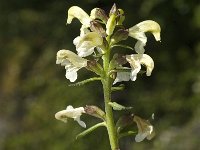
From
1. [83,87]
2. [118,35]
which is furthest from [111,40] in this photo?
[83,87]

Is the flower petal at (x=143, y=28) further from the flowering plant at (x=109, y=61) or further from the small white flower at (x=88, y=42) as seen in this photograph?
the small white flower at (x=88, y=42)

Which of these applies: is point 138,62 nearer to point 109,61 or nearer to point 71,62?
point 109,61

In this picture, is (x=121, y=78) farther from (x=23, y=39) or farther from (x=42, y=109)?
(x=23, y=39)

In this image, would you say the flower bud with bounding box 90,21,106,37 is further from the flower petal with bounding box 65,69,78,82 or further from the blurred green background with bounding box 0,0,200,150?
the blurred green background with bounding box 0,0,200,150

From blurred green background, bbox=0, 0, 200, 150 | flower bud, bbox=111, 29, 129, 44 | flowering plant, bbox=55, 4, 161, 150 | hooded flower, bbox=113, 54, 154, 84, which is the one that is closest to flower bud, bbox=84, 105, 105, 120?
flowering plant, bbox=55, 4, 161, 150

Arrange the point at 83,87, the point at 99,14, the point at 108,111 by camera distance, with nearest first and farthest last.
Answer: the point at 108,111 → the point at 99,14 → the point at 83,87

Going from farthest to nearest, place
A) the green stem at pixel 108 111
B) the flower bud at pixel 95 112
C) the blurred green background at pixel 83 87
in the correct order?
the blurred green background at pixel 83 87 < the flower bud at pixel 95 112 < the green stem at pixel 108 111

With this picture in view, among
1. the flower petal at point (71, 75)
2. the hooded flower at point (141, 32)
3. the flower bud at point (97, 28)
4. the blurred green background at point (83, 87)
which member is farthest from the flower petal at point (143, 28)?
the blurred green background at point (83, 87)
